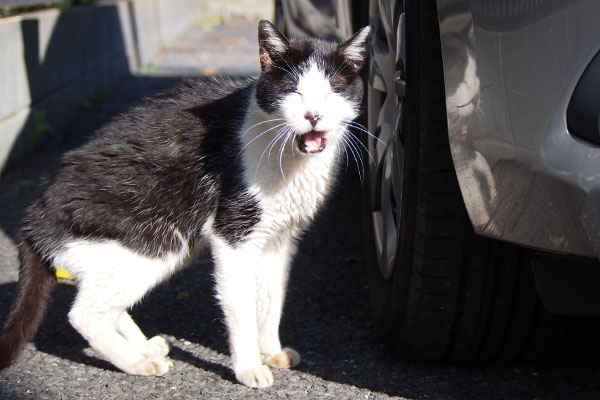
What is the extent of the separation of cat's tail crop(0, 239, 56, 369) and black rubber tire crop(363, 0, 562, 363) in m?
1.24

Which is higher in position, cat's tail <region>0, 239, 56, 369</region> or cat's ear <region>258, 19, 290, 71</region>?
cat's ear <region>258, 19, 290, 71</region>

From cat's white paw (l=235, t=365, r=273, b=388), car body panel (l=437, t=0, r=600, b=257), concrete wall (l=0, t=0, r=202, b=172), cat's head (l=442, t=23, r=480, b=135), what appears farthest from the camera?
concrete wall (l=0, t=0, r=202, b=172)

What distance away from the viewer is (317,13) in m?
4.20

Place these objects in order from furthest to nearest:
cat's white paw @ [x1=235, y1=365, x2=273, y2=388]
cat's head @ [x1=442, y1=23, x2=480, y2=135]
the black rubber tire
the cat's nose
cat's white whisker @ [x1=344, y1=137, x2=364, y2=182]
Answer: cat's white whisker @ [x1=344, y1=137, x2=364, y2=182]
cat's white paw @ [x1=235, y1=365, x2=273, y2=388]
the cat's nose
the black rubber tire
cat's head @ [x1=442, y1=23, x2=480, y2=135]

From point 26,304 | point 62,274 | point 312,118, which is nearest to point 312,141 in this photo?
point 312,118

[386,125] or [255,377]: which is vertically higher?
[386,125]

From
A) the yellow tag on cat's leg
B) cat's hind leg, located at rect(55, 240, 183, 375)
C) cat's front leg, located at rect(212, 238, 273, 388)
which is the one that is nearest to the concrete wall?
the yellow tag on cat's leg

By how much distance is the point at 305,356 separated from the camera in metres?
2.62

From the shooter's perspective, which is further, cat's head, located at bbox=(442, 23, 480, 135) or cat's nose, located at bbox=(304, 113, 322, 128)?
cat's nose, located at bbox=(304, 113, 322, 128)

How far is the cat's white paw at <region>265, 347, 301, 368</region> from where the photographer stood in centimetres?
255

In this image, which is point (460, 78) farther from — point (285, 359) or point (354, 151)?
point (354, 151)

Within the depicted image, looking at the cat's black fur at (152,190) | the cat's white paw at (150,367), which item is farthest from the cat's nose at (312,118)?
the cat's white paw at (150,367)

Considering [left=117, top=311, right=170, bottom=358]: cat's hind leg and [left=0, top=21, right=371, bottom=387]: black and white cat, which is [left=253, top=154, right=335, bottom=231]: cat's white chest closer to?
[left=0, top=21, right=371, bottom=387]: black and white cat

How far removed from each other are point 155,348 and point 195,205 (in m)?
0.55
